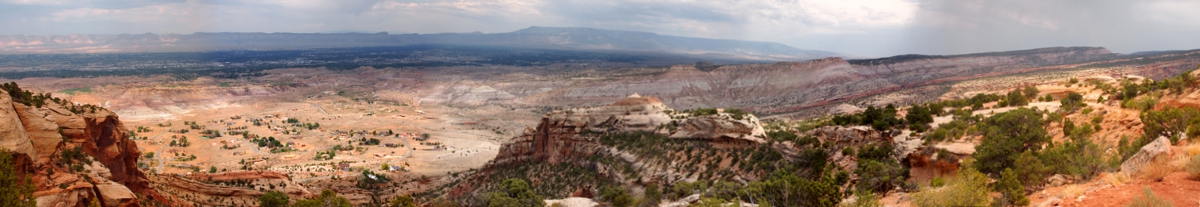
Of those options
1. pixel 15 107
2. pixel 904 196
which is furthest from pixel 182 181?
pixel 904 196

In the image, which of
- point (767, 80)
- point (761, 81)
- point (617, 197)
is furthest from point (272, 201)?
point (767, 80)

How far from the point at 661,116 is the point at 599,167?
20.5 ft

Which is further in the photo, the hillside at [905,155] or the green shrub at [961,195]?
the hillside at [905,155]

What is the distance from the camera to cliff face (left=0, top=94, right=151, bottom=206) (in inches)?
597

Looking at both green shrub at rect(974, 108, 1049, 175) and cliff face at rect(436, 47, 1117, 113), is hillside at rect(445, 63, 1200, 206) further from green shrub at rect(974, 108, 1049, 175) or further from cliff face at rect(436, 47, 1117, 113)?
cliff face at rect(436, 47, 1117, 113)

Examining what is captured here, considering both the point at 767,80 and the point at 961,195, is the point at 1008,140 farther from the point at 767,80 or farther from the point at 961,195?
the point at 767,80

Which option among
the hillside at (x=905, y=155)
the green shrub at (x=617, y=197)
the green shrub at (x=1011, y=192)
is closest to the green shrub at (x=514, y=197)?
the hillside at (x=905, y=155)

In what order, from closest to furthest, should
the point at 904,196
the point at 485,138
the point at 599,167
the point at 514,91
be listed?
the point at 904,196 → the point at 599,167 → the point at 485,138 → the point at 514,91

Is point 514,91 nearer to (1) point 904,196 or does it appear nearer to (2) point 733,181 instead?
(2) point 733,181

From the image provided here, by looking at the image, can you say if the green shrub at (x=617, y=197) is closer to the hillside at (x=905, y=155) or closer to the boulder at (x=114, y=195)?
the hillside at (x=905, y=155)

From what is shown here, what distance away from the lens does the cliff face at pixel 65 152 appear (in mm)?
15164

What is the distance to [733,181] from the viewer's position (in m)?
26.5

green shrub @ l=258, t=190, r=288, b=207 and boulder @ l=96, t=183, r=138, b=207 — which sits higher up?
boulder @ l=96, t=183, r=138, b=207

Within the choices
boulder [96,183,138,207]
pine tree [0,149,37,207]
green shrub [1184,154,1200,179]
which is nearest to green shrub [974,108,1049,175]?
green shrub [1184,154,1200,179]
